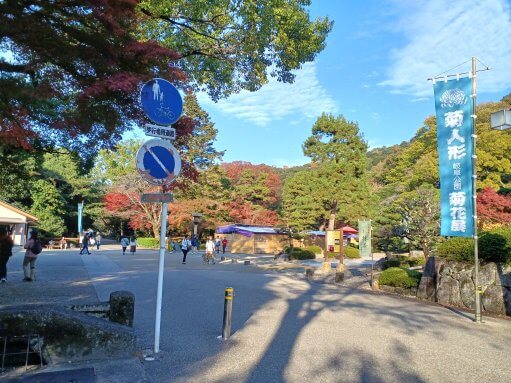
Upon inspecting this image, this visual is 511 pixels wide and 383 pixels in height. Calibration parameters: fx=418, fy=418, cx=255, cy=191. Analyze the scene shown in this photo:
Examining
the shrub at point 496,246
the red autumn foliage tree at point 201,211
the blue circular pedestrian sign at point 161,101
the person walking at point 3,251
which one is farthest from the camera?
the red autumn foliage tree at point 201,211

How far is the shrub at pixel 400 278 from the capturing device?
1263 centimetres

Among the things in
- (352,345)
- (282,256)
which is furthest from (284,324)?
(282,256)

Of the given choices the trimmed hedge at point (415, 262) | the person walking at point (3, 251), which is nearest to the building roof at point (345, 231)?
the trimmed hedge at point (415, 262)

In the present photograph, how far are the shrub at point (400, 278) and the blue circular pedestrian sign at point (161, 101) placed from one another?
9.95 meters

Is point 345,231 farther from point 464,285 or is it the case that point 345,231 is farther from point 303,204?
point 464,285

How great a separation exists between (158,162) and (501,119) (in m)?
6.94

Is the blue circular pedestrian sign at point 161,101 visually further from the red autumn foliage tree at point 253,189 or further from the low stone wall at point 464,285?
the red autumn foliage tree at point 253,189

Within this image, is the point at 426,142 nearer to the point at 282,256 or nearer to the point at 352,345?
the point at 282,256

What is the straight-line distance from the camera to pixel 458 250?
423 inches

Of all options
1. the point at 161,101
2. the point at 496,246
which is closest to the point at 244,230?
the point at 496,246

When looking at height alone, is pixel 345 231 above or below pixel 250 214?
below

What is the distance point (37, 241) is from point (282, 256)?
18815 millimetres

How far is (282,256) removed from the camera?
29.3 metres

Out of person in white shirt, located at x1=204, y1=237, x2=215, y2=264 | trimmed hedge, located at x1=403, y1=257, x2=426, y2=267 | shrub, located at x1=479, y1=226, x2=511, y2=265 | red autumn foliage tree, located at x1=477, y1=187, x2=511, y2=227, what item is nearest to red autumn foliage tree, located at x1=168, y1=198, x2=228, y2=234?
person in white shirt, located at x1=204, y1=237, x2=215, y2=264
